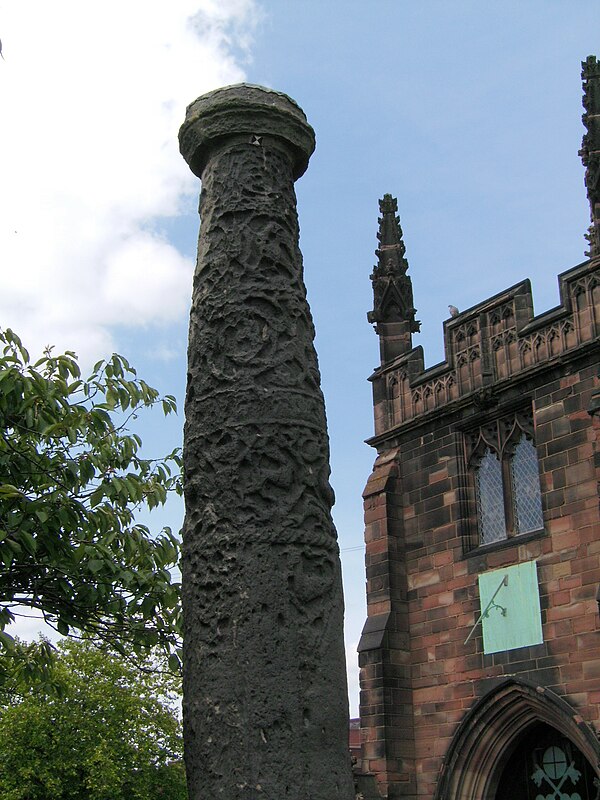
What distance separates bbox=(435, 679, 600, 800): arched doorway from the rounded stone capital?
1213 cm

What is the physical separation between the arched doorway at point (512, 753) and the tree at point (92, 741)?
1447cm

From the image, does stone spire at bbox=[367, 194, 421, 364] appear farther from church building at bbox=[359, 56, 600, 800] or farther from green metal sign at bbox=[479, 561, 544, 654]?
green metal sign at bbox=[479, 561, 544, 654]

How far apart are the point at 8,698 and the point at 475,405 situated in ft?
57.0

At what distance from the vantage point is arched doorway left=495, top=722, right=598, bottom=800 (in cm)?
1511

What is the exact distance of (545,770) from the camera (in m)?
15.8

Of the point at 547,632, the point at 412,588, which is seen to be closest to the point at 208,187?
the point at 547,632

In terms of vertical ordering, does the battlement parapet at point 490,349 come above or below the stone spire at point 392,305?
below

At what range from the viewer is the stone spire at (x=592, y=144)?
53.6ft

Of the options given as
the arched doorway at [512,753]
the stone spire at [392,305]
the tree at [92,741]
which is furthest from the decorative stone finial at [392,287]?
the tree at [92,741]

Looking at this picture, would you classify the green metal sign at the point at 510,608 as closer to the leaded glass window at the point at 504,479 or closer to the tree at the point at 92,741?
the leaded glass window at the point at 504,479

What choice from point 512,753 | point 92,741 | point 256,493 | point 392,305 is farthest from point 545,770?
point 92,741

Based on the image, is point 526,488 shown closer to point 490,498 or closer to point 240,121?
point 490,498

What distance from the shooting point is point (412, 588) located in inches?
698

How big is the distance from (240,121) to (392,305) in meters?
15.4
